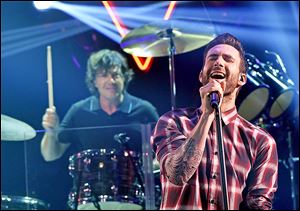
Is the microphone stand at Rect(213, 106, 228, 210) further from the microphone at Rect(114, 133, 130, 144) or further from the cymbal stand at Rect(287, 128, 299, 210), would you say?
the cymbal stand at Rect(287, 128, 299, 210)

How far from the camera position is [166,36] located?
12.5 feet

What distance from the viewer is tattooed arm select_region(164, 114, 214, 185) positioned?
1609 millimetres

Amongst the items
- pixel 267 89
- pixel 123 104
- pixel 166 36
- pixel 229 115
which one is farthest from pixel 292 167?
pixel 229 115

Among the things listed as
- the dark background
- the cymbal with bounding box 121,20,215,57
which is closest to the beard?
the cymbal with bounding box 121,20,215,57

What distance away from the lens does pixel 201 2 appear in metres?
4.76

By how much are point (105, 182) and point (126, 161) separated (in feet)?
0.57

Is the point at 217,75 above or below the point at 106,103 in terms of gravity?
below

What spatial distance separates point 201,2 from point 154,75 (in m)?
0.77

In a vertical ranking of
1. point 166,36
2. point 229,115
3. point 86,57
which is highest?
point 86,57

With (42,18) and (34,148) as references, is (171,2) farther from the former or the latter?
(34,148)

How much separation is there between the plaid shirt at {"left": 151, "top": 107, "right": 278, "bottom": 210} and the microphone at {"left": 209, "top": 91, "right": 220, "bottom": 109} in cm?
26

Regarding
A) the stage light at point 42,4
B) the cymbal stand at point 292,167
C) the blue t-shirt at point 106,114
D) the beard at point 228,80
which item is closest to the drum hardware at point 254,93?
the cymbal stand at point 292,167

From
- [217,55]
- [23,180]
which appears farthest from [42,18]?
[217,55]

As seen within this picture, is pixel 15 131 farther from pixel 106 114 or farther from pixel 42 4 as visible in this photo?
pixel 42 4
